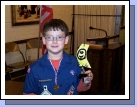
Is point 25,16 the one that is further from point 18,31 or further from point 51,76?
point 51,76

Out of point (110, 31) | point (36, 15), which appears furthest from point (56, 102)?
point (110, 31)

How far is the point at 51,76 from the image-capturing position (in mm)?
1013

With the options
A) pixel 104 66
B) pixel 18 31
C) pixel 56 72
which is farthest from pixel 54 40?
pixel 18 31

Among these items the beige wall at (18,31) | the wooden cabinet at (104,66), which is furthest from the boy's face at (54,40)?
the beige wall at (18,31)

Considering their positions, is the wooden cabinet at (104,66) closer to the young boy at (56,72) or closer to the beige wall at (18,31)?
the beige wall at (18,31)

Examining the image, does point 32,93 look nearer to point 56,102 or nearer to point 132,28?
point 56,102

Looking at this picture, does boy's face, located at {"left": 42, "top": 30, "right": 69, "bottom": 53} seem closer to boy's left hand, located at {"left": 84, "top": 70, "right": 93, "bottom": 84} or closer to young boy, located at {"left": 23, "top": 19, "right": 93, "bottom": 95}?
young boy, located at {"left": 23, "top": 19, "right": 93, "bottom": 95}

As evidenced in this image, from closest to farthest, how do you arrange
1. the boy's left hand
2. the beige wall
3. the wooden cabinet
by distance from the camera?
the boy's left hand → the wooden cabinet → the beige wall

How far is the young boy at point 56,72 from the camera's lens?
3.25 ft

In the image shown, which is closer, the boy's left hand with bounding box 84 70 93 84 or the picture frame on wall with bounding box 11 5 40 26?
the boy's left hand with bounding box 84 70 93 84

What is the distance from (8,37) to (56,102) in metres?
2.43

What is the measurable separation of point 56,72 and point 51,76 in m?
0.03

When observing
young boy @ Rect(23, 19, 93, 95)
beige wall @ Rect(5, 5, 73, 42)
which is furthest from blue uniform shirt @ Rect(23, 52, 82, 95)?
beige wall @ Rect(5, 5, 73, 42)

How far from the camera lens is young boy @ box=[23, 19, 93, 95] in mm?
991
